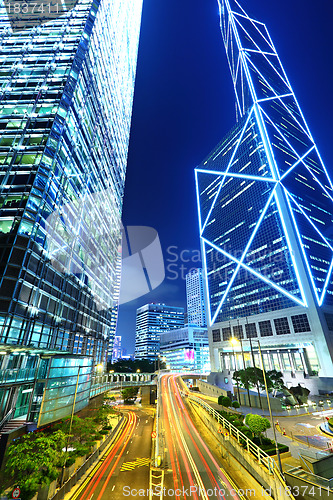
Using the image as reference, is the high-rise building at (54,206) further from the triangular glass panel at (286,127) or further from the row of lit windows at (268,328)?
the triangular glass panel at (286,127)

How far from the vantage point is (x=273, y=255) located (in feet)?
318

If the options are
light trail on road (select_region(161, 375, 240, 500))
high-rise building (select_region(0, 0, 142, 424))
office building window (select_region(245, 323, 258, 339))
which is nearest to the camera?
light trail on road (select_region(161, 375, 240, 500))

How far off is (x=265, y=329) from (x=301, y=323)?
1500 cm

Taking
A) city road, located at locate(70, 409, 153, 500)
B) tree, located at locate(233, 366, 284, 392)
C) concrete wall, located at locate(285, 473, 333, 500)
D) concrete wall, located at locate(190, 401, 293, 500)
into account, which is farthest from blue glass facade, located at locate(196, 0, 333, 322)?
concrete wall, located at locate(285, 473, 333, 500)

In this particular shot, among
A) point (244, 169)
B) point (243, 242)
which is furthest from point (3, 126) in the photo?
point (244, 169)

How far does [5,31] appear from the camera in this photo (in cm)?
5469

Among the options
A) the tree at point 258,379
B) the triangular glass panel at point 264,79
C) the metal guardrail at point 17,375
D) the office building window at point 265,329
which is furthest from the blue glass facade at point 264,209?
the metal guardrail at point 17,375

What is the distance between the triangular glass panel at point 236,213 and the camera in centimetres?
11167

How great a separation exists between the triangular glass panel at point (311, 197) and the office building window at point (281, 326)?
1581 inches

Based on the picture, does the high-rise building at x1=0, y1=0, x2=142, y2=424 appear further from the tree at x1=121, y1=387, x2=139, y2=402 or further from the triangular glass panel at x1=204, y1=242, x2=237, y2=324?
the triangular glass panel at x1=204, y1=242, x2=237, y2=324

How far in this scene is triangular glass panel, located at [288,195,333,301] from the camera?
282 ft

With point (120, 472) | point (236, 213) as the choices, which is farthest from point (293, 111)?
point (120, 472)

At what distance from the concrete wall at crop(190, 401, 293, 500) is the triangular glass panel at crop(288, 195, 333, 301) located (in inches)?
2904

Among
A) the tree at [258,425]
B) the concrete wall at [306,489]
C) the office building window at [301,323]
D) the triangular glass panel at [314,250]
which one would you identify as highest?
the triangular glass panel at [314,250]
